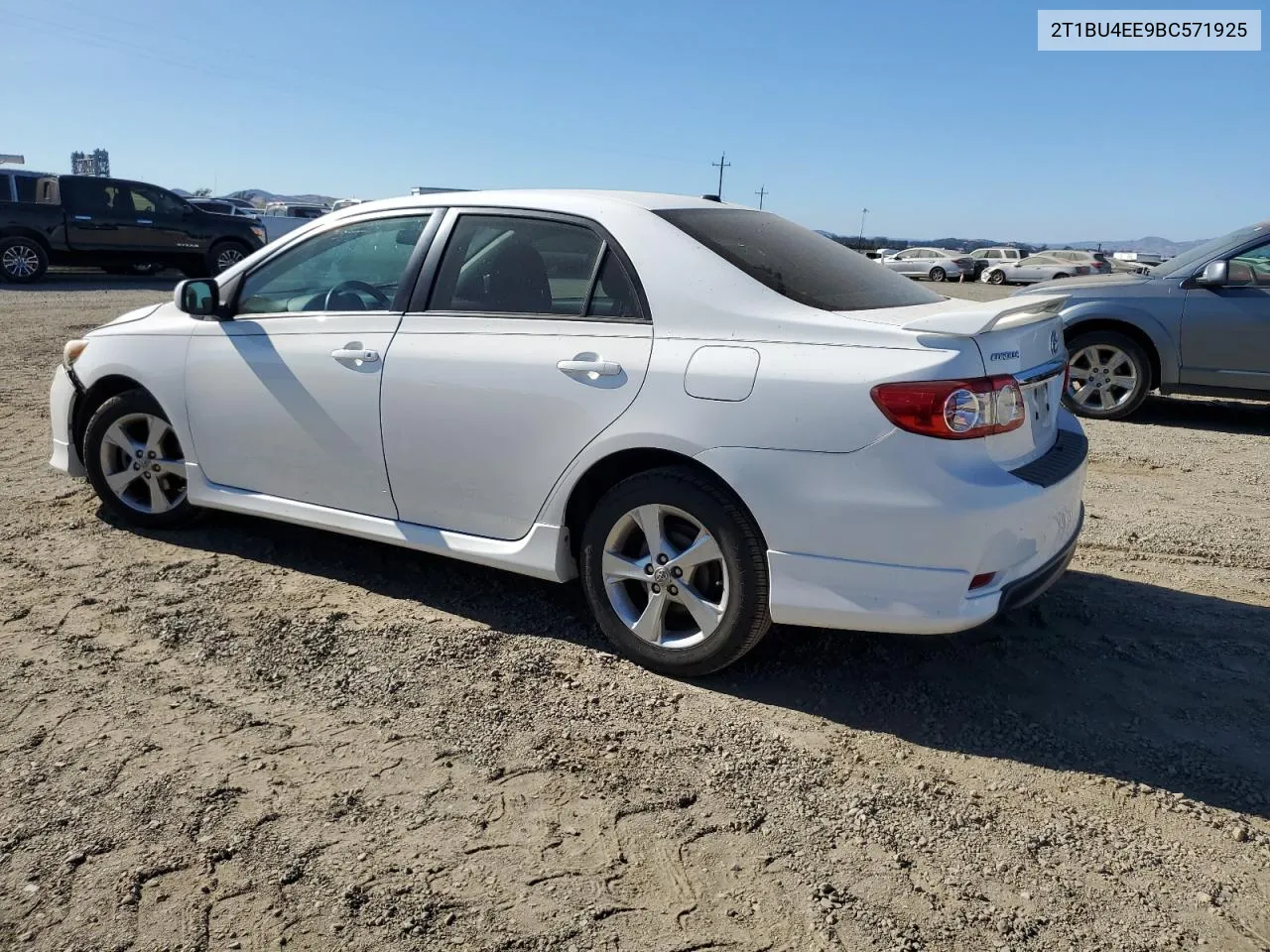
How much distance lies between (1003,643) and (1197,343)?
5042 mm

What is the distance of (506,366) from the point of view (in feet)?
12.2

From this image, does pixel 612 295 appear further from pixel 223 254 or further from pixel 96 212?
pixel 223 254

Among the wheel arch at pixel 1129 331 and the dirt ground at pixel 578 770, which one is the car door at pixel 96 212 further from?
the wheel arch at pixel 1129 331

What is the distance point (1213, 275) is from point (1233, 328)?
419 millimetres

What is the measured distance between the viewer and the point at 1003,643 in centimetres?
392

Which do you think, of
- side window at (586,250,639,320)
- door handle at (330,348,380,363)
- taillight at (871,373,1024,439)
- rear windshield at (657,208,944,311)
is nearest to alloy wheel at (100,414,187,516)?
door handle at (330,348,380,363)

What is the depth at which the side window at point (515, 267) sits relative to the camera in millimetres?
3783

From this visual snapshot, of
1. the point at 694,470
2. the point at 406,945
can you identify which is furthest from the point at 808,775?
the point at 406,945

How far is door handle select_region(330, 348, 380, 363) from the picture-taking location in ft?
13.3

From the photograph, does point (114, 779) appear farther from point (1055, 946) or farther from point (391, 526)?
point (1055, 946)

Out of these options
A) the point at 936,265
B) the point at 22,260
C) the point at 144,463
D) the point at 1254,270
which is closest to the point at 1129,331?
the point at 1254,270

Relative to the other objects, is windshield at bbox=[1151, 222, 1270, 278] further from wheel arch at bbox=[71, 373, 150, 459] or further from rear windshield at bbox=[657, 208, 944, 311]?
wheel arch at bbox=[71, 373, 150, 459]

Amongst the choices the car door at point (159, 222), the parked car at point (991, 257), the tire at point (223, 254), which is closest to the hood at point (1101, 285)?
the tire at point (223, 254)

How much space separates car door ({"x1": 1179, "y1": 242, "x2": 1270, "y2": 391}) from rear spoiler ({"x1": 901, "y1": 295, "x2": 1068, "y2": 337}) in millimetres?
5084
